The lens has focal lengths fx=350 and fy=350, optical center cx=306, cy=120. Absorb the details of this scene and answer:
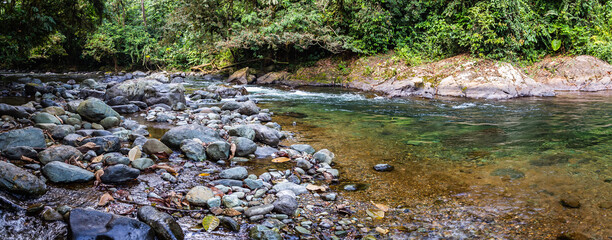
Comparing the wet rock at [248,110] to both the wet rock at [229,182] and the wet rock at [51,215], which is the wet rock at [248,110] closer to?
the wet rock at [229,182]

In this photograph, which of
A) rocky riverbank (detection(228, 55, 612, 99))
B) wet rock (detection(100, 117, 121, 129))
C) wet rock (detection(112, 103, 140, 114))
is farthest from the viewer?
rocky riverbank (detection(228, 55, 612, 99))

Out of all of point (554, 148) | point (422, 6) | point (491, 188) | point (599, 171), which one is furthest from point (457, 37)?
point (491, 188)

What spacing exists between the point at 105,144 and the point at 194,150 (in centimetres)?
94

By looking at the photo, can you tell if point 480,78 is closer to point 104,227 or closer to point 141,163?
point 141,163

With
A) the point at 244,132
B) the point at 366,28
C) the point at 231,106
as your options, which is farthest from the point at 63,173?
the point at 366,28

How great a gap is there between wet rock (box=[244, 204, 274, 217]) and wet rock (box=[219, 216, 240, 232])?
156 millimetres

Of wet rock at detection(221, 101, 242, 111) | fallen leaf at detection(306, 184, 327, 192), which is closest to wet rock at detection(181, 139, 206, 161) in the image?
fallen leaf at detection(306, 184, 327, 192)

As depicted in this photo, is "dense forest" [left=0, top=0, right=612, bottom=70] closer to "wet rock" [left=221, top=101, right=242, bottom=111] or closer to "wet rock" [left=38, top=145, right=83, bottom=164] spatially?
"wet rock" [left=221, top=101, right=242, bottom=111]

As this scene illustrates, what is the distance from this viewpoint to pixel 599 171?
3.71 meters

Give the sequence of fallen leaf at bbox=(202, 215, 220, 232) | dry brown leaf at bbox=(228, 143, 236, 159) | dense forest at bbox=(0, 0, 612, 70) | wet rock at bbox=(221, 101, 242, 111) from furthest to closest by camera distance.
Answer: dense forest at bbox=(0, 0, 612, 70), wet rock at bbox=(221, 101, 242, 111), dry brown leaf at bbox=(228, 143, 236, 159), fallen leaf at bbox=(202, 215, 220, 232)

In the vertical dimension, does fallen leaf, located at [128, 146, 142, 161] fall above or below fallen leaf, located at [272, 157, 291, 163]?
above

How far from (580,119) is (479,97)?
352 centimetres

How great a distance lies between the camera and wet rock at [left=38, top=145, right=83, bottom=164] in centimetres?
329

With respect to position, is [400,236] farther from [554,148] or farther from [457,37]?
[457,37]
